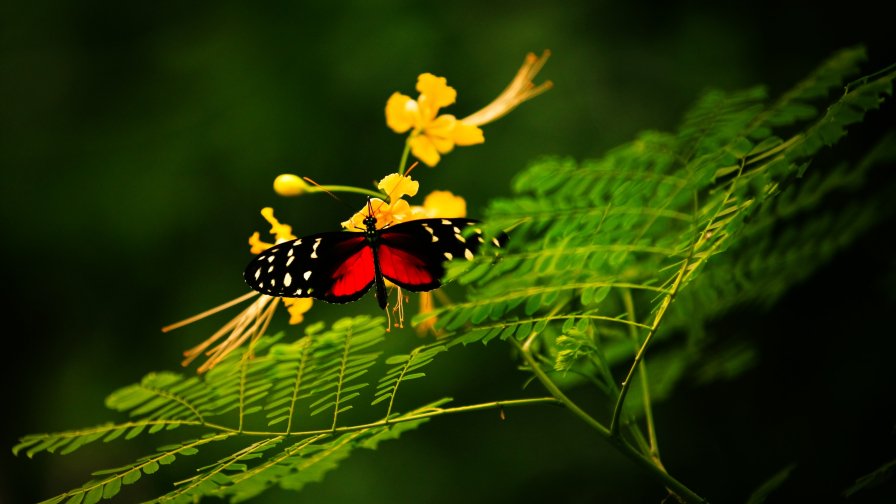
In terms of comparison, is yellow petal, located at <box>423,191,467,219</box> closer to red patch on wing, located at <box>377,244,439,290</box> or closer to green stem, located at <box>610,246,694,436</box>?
red patch on wing, located at <box>377,244,439,290</box>

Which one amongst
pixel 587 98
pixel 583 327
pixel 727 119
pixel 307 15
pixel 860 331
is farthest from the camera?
pixel 307 15

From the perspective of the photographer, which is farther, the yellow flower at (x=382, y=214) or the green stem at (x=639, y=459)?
the yellow flower at (x=382, y=214)

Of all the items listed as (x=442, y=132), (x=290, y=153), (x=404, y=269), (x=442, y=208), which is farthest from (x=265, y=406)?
(x=290, y=153)

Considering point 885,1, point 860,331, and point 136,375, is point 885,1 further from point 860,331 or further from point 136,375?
point 136,375

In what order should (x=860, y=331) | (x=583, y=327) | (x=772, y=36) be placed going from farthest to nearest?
(x=772, y=36)
(x=860, y=331)
(x=583, y=327)

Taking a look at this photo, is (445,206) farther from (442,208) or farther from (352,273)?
(352,273)

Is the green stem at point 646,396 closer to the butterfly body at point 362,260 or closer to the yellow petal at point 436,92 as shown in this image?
the butterfly body at point 362,260

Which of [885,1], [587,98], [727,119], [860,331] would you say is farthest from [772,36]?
[727,119]

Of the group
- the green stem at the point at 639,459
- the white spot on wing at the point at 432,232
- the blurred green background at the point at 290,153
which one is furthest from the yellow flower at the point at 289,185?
the blurred green background at the point at 290,153
